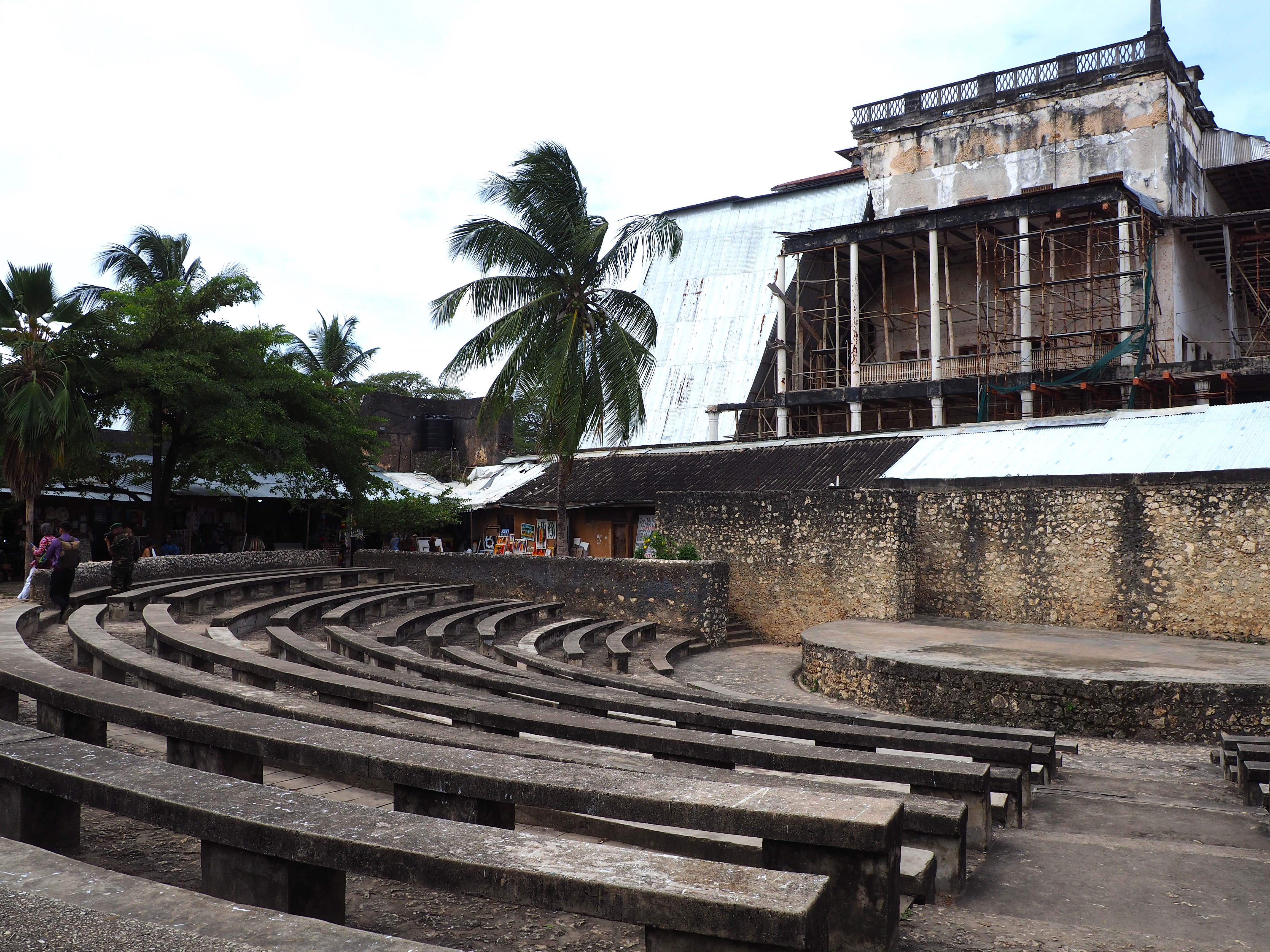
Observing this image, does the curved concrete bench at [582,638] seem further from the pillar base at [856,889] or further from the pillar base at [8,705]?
the pillar base at [856,889]

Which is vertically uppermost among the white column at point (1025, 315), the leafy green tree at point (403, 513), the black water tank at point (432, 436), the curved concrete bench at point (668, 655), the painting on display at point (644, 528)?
the white column at point (1025, 315)

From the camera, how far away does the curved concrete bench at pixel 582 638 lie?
1047cm

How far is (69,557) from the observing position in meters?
9.07

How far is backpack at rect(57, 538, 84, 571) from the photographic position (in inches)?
356

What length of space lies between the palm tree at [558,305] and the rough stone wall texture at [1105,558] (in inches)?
231

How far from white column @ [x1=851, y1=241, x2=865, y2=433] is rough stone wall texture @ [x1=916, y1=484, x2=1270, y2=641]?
25.4 feet

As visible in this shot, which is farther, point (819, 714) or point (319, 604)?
point (319, 604)

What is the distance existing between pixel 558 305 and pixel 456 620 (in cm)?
673

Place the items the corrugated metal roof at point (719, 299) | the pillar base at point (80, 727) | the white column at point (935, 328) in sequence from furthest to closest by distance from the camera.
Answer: the corrugated metal roof at point (719, 299) → the white column at point (935, 328) → the pillar base at point (80, 727)

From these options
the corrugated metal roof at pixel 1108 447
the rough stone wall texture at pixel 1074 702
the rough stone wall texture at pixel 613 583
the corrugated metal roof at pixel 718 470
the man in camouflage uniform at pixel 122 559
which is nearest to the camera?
the rough stone wall texture at pixel 1074 702

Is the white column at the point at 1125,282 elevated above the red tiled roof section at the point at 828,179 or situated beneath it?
situated beneath

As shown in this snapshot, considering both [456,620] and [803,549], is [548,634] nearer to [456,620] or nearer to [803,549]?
[456,620]

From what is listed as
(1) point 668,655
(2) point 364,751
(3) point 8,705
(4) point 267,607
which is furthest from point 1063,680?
(4) point 267,607

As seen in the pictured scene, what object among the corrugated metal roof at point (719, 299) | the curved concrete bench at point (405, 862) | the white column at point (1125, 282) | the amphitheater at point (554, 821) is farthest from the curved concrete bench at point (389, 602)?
the white column at point (1125, 282)
